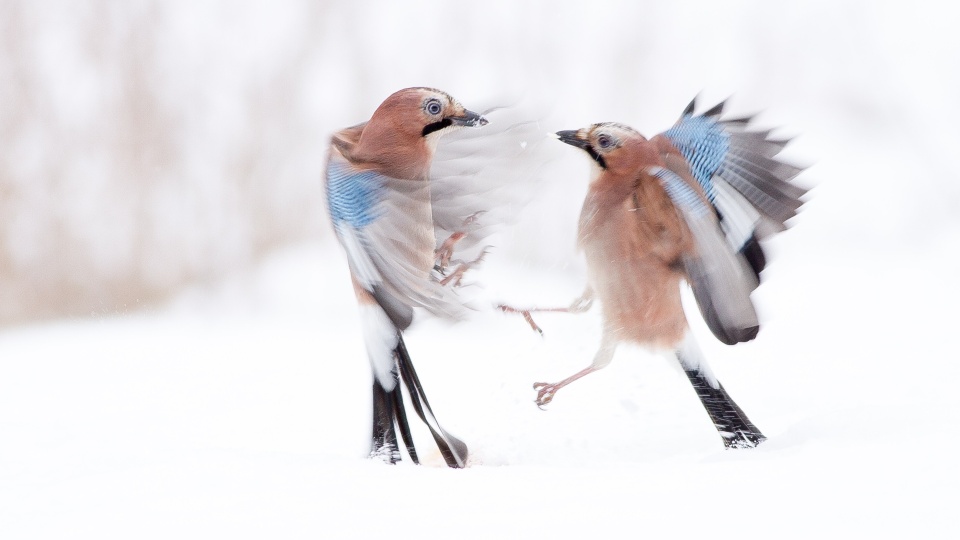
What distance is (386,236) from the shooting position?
2.32 feet

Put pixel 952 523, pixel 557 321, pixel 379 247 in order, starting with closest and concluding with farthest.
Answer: pixel 952 523 < pixel 379 247 < pixel 557 321

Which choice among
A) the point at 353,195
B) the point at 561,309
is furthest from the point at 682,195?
the point at 353,195

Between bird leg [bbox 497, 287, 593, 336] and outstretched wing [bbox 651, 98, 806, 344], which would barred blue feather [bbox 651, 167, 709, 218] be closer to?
outstretched wing [bbox 651, 98, 806, 344]

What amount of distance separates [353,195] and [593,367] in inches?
9.9

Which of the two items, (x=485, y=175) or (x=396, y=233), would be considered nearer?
(x=396, y=233)

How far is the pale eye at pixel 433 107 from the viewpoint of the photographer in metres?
0.74

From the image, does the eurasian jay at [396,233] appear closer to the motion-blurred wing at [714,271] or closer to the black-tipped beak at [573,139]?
the black-tipped beak at [573,139]

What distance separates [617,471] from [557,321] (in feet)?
0.53

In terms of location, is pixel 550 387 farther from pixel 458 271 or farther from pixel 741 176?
pixel 741 176

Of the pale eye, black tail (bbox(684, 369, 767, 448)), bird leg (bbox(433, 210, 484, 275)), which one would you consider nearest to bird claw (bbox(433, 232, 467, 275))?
bird leg (bbox(433, 210, 484, 275))

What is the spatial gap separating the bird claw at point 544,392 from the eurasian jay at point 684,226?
0.07 meters

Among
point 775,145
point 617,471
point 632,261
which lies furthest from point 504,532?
point 775,145

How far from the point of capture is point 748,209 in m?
0.72

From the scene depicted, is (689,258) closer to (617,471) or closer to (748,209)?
(748,209)
